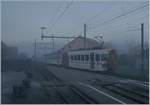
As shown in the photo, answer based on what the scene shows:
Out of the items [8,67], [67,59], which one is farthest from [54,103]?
[67,59]

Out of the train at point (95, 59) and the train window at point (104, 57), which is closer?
the train window at point (104, 57)

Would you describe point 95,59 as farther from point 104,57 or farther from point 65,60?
point 65,60

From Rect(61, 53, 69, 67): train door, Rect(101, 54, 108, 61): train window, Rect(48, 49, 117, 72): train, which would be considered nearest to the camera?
Rect(101, 54, 108, 61): train window

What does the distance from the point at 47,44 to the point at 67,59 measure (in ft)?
84.6

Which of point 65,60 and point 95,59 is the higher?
point 95,59

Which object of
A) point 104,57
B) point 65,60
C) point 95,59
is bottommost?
point 65,60

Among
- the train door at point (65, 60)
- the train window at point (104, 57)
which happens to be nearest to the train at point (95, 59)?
the train window at point (104, 57)

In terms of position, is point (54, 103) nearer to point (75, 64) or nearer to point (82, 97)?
point (82, 97)

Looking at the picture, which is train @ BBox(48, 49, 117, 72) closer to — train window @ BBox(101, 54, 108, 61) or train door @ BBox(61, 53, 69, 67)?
train window @ BBox(101, 54, 108, 61)

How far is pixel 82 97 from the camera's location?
11367 mm

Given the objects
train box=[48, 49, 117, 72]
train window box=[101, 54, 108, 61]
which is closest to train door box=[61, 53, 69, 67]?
train box=[48, 49, 117, 72]

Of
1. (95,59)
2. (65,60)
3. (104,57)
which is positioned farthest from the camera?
(65,60)

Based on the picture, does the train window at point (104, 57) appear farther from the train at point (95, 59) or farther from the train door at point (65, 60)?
the train door at point (65, 60)

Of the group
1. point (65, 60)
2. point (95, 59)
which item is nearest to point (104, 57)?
point (95, 59)
